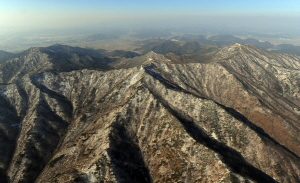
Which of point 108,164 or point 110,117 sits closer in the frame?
point 108,164

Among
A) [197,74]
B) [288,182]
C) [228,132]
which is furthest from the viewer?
[197,74]

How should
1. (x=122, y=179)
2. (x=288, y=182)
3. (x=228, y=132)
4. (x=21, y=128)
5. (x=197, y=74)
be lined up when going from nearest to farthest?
(x=122, y=179) < (x=288, y=182) < (x=228, y=132) < (x=21, y=128) < (x=197, y=74)

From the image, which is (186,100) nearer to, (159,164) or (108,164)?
(159,164)

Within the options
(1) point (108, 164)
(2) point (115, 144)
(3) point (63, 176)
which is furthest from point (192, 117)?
(3) point (63, 176)

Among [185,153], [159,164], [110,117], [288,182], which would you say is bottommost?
[288,182]

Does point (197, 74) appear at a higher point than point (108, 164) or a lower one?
higher

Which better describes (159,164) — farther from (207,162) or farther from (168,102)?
(168,102)
